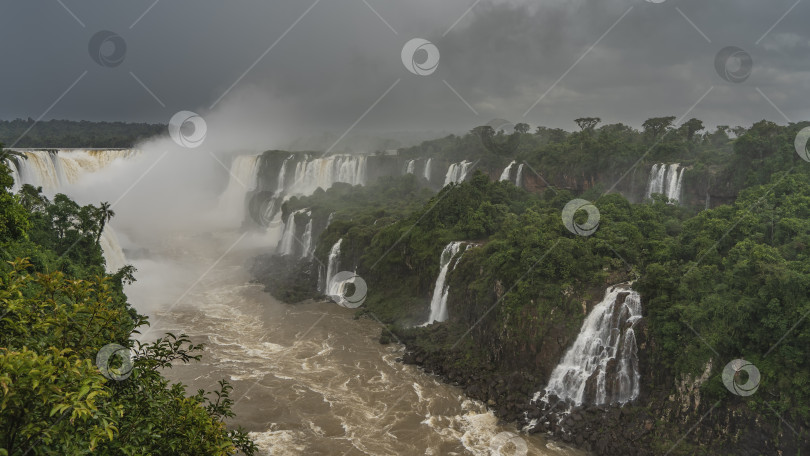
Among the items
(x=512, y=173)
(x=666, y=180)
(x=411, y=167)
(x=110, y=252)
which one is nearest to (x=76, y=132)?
(x=411, y=167)

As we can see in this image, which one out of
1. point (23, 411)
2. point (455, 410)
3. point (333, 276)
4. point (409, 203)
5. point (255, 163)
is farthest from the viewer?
point (255, 163)

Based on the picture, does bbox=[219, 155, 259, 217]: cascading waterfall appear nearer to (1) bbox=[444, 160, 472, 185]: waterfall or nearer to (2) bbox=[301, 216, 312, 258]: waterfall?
(2) bbox=[301, 216, 312, 258]: waterfall

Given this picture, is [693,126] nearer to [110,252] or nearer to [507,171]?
[507,171]

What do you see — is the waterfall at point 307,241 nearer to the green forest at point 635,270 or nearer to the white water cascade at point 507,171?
the green forest at point 635,270

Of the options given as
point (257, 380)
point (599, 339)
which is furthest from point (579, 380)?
point (257, 380)

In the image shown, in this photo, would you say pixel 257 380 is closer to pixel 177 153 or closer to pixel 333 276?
pixel 333 276

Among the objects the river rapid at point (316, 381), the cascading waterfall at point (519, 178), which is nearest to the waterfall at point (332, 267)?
the river rapid at point (316, 381)

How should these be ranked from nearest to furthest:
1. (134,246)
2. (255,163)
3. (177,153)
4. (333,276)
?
(333,276) < (134,246) < (255,163) < (177,153)
